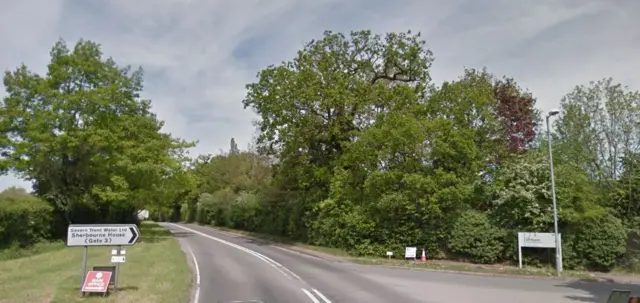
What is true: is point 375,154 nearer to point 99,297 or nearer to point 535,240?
point 535,240

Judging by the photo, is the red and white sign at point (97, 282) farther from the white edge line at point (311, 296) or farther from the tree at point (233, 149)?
the tree at point (233, 149)

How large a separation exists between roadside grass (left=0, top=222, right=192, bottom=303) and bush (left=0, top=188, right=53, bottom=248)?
6596mm

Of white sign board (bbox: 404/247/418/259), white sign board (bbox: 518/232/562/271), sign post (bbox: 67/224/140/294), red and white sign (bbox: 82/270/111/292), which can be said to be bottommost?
red and white sign (bbox: 82/270/111/292)

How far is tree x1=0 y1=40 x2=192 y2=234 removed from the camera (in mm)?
32219

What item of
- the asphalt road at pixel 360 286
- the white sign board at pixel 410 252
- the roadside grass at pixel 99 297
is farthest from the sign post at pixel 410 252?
the roadside grass at pixel 99 297

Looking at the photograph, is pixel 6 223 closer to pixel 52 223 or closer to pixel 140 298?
pixel 52 223

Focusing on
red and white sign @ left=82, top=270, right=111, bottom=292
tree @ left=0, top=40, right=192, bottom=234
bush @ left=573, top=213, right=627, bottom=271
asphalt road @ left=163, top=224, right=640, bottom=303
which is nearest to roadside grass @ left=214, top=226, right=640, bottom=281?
bush @ left=573, top=213, right=627, bottom=271

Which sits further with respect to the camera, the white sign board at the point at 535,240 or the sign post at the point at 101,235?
the white sign board at the point at 535,240

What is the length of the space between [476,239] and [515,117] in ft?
48.4

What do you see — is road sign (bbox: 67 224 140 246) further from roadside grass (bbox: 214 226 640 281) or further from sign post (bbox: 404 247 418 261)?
sign post (bbox: 404 247 418 261)

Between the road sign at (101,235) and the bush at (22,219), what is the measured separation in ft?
66.5

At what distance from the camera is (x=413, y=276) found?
1878cm

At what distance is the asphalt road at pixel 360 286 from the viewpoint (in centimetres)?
1366

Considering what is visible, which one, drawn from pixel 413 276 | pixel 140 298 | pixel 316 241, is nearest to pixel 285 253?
pixel 316 241
